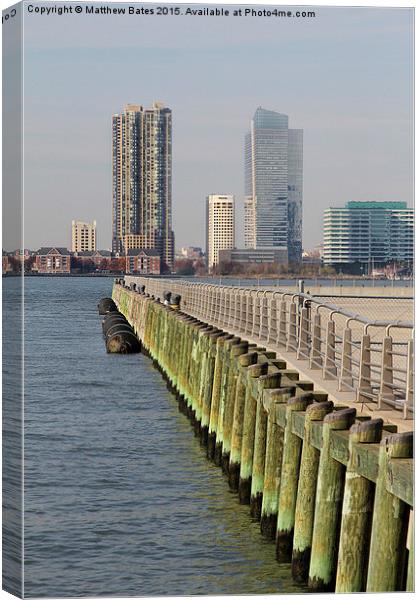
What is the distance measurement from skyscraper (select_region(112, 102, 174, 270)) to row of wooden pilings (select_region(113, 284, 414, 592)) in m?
23.7

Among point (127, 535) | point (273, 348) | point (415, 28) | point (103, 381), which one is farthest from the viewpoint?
point (103, 381)

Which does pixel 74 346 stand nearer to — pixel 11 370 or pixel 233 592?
pixel 233 592

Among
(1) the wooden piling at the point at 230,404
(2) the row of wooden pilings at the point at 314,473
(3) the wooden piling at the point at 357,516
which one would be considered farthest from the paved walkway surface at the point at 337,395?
(3) the wooden piling at the point at 357,516

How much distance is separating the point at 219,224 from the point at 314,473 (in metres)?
27.1

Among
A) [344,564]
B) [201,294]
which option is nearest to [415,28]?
[344,564]

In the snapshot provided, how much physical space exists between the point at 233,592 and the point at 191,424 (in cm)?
1370

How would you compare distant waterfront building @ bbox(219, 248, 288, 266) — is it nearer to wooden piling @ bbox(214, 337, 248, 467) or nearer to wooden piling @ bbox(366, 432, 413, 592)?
wooden piling @ bbox(214, 337, 248, 467)

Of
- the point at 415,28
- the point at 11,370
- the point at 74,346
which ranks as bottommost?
the point at 74,346

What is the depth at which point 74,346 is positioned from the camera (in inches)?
2095

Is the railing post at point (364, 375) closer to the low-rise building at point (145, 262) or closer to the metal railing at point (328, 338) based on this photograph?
the metal railing at point (328, 338)

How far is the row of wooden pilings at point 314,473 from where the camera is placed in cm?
924

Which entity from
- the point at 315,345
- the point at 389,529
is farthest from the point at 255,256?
the point at 389,529

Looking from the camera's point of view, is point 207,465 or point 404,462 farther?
point 207,465

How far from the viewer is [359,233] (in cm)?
2570
